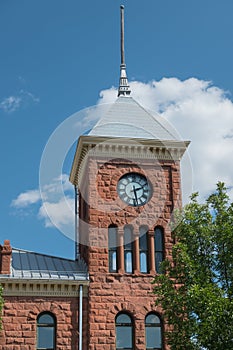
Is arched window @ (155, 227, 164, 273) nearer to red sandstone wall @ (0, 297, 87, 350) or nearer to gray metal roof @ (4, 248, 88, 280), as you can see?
gray metal roof @ (4, 248, 88, 280)

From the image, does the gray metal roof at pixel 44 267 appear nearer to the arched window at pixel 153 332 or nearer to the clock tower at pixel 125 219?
the clock tower at pixel 125 219

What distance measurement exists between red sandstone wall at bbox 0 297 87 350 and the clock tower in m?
0.67

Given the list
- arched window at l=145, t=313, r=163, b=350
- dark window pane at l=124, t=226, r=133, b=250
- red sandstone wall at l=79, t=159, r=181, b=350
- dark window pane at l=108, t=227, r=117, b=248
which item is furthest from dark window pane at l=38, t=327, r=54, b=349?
dark window pane at l=124, t=226, r=133, b=250

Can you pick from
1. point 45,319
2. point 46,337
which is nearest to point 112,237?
point 45,319

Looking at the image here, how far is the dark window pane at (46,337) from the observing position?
2802cm

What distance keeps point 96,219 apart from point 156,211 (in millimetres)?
3007

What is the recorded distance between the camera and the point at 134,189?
31656mm

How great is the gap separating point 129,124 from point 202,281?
12730 millimetres

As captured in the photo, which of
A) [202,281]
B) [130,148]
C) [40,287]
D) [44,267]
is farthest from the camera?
[130,148]

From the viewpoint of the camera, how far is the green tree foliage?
68.5 ft

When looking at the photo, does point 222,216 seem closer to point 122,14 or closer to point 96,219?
point 96,219

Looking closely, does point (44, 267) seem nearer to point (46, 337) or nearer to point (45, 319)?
point (45, 319)

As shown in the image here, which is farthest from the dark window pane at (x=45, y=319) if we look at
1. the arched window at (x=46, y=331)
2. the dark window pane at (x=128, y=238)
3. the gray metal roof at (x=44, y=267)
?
the dark window pane at (x=128, y=238)

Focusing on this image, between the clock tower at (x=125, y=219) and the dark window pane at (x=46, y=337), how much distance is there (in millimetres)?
1469
